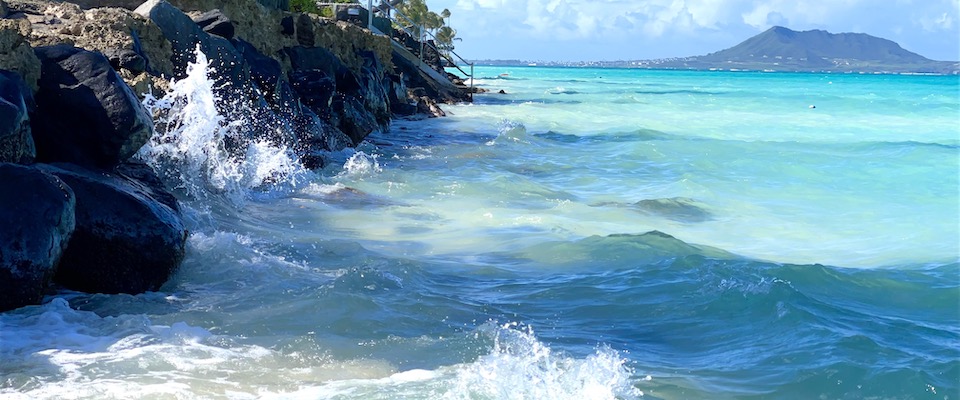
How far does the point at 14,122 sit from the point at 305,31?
14.1 metres

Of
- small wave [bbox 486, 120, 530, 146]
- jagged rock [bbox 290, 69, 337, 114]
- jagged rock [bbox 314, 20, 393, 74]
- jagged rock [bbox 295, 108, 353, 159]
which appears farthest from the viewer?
jagged rock [bbox 314, 20, 393, 74]

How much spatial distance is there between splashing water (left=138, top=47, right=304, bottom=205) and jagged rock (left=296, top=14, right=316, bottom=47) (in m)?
8.15

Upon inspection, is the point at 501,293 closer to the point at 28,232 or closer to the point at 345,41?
the point at 28,232

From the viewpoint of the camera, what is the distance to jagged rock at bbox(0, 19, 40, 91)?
7.62 metres

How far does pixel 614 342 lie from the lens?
6.27 m

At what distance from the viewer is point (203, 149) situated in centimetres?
1080

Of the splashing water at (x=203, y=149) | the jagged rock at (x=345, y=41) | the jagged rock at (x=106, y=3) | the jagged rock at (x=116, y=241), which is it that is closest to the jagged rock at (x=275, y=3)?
the jagged rock at (x=345, y=41)

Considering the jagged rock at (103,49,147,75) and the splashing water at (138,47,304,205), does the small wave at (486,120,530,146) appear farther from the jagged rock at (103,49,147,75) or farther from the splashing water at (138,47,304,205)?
the jagged rock at (103,49,147,75)

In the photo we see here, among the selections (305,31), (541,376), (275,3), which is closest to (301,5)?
(275,3)

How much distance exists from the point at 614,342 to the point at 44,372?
344 cm

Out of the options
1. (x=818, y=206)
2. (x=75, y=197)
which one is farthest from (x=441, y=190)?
(x=75, y=197)

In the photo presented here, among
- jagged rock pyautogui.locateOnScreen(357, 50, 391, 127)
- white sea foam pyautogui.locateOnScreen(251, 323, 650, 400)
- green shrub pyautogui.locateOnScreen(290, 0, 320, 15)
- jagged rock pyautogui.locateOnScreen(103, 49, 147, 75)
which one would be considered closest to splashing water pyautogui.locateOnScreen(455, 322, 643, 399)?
white sea foam pyautogui.locateOnScreen(251, 323, 650, 400)

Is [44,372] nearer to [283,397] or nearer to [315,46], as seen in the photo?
[283,397]

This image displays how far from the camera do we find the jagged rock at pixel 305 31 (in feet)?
66.5
